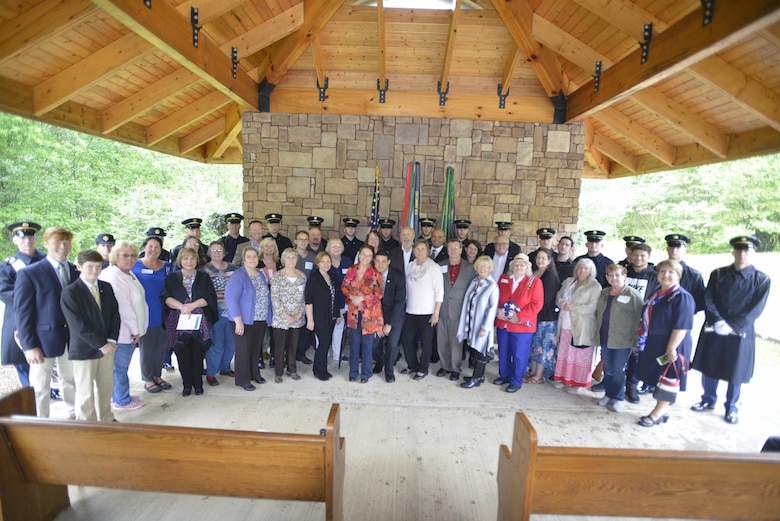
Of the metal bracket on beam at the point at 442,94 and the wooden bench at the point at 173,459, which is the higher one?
the metal bracket on beam at the point at 442,94

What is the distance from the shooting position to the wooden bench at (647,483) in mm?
1634

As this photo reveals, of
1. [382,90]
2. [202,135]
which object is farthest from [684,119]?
[202,135]

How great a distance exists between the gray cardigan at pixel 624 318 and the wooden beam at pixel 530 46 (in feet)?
12.0

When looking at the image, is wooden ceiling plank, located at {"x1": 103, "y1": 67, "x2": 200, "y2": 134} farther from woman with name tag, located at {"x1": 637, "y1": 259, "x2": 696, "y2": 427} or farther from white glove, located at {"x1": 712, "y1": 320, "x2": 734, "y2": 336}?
white glove, located at {"x1": 712, "y1": 320, "x2": 734, "y2": 336}

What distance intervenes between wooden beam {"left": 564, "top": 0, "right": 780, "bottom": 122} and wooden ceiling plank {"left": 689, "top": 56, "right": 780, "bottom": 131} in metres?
0.62

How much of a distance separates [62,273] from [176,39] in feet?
8.01

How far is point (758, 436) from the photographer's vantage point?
11.6ft

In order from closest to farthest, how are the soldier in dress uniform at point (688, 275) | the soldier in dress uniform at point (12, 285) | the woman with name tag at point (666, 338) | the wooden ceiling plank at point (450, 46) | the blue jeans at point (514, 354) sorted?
the soldier in dress uniform at point (12, 285)
the woman with name tag at point (666, 338)
the soldier in dress uniform at point (688, 275)
the blue jeans at point (514, 354)
the wooden ceiling plank at point (450, 46)

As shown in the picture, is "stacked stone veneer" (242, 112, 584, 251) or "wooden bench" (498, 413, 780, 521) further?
"stacked stone veneer" (242, 112, 584, 251)

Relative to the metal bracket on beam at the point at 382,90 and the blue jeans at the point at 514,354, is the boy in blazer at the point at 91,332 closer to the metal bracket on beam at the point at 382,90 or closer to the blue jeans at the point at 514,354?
the blue jeans at the point at 514,354

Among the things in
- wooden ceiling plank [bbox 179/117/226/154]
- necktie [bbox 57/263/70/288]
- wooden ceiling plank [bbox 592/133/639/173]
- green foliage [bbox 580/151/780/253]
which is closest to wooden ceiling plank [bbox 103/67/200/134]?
wooden ceiling plank [bbox 179/117/226/154]

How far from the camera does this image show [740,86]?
14.0 ft

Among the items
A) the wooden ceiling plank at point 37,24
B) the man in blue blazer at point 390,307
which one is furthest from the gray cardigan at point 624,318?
the wooden ceiling plank at point 37,24

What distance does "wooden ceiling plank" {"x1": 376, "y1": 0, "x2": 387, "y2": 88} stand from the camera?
4.90 meters
